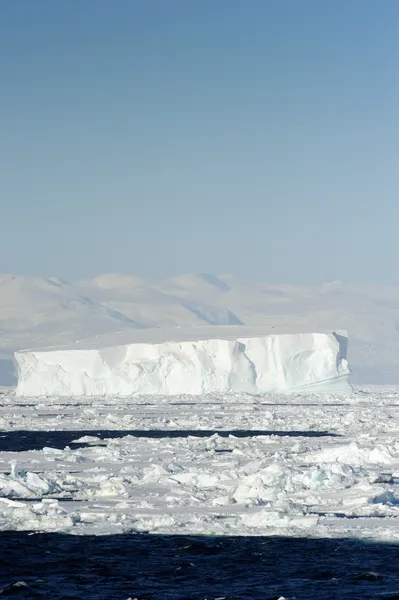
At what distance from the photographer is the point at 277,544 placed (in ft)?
42.4

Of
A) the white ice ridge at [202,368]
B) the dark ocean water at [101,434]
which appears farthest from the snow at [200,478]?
the white ice ridge at [202,368]

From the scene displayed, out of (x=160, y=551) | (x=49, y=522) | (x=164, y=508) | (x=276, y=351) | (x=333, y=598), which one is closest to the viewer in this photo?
(x=333, y=598)

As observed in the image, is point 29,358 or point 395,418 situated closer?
point 395,418

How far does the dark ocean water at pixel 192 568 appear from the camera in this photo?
414 inches

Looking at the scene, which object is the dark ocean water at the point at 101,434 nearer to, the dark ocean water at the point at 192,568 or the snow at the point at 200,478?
the snow at the point at 200,478

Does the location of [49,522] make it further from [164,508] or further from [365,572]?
[365,572]

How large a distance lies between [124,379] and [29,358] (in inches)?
253

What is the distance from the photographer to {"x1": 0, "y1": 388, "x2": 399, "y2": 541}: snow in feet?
45.8

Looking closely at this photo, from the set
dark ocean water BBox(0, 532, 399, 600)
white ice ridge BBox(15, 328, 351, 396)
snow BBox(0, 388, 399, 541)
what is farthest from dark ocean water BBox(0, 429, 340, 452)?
white ice ridge BBox(15, 328, 351, 396)

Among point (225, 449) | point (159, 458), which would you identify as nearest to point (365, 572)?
point (159, 458)

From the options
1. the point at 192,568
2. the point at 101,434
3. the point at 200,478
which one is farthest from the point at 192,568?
the point at 101,434

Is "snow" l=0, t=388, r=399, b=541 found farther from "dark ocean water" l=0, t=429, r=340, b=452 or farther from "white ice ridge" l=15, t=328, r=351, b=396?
"white ice ridge" l=15, t=328, r=351, b=396

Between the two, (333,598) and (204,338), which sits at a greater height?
(204,338)

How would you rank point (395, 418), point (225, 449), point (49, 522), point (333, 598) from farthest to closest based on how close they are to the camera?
point (395, 418) → point (225, 449) → point (49, 522) → point (333, 598)
